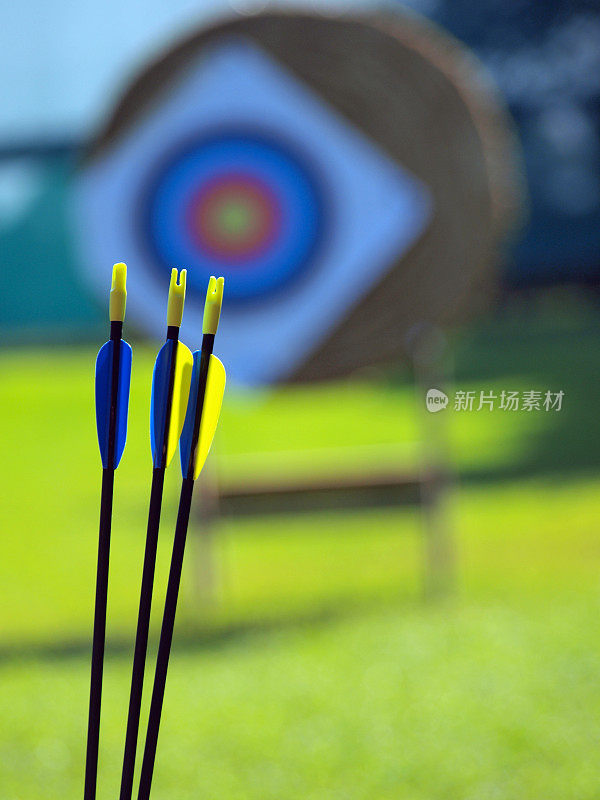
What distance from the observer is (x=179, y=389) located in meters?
0.77

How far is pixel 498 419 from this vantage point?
17.5ft

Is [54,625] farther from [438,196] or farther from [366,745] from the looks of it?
[438,196]

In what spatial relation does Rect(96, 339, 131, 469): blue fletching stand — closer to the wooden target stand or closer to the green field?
the green field

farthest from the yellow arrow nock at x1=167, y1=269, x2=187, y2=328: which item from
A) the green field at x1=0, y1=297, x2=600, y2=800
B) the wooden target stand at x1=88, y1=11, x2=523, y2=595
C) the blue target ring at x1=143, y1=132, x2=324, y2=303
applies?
the blue target ring at x1=143, y1=132, x2=324, y2=303

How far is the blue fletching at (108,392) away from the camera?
76 cm

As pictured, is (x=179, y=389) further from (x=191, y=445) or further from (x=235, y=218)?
(x=235, y=218)

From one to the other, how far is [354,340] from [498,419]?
291 centimetres

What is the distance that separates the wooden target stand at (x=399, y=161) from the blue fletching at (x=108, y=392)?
1.73 meters

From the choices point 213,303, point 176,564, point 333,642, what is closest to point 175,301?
point 213,303

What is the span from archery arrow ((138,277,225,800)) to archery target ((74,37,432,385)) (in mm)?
1743

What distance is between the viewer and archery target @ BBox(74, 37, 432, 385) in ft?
8.41

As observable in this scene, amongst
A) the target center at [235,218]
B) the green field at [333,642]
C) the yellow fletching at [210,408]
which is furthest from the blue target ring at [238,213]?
the yellow fletching at [210,408]

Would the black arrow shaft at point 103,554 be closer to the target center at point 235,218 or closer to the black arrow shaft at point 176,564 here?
the black arrow shaft at point 176,564

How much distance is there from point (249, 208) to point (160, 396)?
6.39 ft
